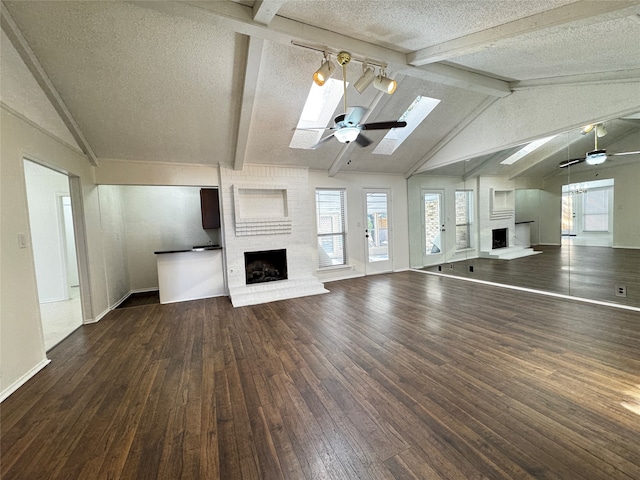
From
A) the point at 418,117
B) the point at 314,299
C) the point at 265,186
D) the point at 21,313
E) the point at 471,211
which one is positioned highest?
the point at 418,117

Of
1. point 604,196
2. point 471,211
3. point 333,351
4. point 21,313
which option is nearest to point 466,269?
point 471,211

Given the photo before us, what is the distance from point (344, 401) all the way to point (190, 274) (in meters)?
4.13

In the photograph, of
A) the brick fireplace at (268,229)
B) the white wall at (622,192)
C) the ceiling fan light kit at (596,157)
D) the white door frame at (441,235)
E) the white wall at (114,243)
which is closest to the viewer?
the white wall at (622,192)

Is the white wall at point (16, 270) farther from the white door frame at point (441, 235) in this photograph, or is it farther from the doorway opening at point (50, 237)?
the white door frame at point (441, 235)

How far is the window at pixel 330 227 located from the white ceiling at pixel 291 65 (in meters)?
1.28

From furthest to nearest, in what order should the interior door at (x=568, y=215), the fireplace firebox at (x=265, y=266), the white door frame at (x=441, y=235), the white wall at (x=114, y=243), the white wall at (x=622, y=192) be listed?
1. the white door frame at (x=441, y=235)
2. the fireplace firebox at (x=265, y=266)
3. the white wall at (x=114, y=243)
4. the interior door at (x=568, y=215)
5. the white wall at (x=622, y=192)

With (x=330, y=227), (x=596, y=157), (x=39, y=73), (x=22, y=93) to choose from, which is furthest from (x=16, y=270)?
(x=596, y=157)

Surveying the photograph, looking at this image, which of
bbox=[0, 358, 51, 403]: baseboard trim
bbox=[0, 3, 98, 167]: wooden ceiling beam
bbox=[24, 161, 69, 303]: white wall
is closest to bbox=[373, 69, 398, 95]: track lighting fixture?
bbox=[0, 3, 98, 167]: wooden ceiling beam

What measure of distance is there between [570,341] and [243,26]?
4.53 metres

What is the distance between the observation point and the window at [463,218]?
20.4 ft

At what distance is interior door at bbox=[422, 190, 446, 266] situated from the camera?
6.68 meters

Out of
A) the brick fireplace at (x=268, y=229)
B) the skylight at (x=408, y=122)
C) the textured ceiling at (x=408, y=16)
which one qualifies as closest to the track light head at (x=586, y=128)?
the skylight at (x=408, y=122)

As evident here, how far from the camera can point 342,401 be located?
1950 mm

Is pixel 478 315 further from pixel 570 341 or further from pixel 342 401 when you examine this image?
pixel 342 401
